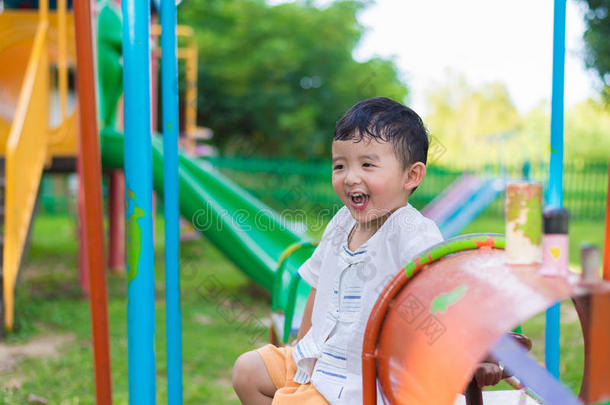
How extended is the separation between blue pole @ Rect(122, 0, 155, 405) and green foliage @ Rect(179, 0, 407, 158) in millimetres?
15135

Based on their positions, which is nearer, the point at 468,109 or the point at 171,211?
the point at 171,211

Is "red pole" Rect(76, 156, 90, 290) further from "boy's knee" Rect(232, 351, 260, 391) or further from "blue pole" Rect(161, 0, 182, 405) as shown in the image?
"boy's knee" Rect(232, 351, 260, 391)

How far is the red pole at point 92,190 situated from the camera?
1885 millimetres

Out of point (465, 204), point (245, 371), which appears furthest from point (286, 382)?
point (465, 204)

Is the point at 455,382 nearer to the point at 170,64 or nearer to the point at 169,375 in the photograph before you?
the point at 169,375

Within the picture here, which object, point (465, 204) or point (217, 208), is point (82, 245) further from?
point (465, 204)

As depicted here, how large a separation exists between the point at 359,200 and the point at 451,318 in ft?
1.73

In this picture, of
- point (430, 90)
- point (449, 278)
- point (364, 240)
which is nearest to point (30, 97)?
point (364, 240)

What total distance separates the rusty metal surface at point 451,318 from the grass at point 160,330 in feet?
6.85

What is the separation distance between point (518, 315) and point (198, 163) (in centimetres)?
464

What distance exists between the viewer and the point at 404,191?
1620 millimetres

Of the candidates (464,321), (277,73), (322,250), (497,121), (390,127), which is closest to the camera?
(464,321)

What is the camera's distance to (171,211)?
1.90 metres

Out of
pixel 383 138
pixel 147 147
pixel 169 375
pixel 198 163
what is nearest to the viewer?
pixel 383 138
